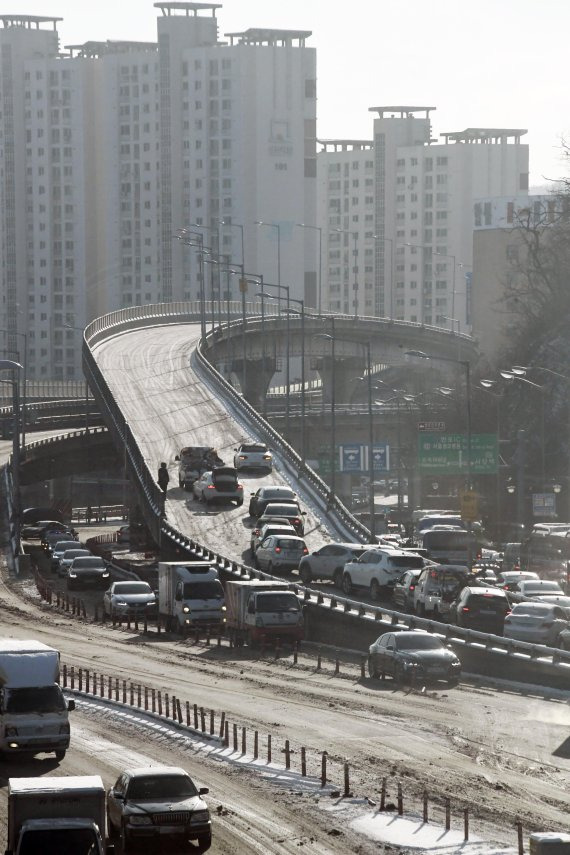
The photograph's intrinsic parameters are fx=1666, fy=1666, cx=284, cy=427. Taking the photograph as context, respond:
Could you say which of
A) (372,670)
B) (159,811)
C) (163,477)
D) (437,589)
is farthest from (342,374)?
(159,811)

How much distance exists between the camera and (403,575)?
172 feet

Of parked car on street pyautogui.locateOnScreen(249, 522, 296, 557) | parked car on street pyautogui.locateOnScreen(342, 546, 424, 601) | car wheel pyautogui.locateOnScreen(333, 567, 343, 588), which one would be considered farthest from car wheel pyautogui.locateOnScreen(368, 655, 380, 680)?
parked car on street pyautogui.locateOnScreen(249, 522, 296, 557)

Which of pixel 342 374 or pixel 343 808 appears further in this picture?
pixel 342 374

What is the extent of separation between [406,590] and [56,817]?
31.3 meters

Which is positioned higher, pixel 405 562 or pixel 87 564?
pixel 405 562

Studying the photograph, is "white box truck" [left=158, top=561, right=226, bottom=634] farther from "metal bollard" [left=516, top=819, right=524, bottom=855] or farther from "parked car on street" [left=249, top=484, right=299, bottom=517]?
"metal bollard" [left=516, top=819, right=524, bottom=855]

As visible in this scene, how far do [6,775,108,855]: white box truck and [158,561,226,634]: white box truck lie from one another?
3167cm

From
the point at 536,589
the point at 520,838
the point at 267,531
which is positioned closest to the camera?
the point at 520,838

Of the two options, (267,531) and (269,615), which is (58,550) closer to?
(267,531)

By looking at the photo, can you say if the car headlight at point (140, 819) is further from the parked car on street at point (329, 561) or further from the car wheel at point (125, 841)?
the parked car on street at point (329, 561)

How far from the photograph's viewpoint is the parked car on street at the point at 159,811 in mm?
22375

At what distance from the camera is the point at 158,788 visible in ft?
74.8

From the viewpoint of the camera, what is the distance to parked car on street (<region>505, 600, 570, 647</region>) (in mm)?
43281

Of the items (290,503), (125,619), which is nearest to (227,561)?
(125,619)
